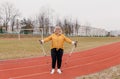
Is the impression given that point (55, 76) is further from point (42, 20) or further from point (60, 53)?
point (42, 20)

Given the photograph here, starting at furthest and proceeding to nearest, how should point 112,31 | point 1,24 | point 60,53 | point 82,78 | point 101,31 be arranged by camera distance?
point 101,31, point 112,31, point 1,24, point 60,53, point 82,78

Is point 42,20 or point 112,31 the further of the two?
point 112,31

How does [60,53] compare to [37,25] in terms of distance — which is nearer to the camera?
[60,53]

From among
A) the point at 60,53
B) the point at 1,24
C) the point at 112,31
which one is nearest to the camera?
the point at 60,53

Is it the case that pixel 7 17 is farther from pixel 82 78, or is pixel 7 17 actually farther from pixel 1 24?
pixel 82 78

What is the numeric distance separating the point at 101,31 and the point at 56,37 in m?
122

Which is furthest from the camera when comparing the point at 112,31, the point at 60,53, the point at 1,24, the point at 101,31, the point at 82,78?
the point at 101,31

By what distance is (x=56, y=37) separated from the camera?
1071cm

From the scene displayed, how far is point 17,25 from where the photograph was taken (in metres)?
83.3

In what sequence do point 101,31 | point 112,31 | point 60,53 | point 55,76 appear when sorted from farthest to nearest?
point 101,31 → point 112,31 → point 60,53 → point 55,76

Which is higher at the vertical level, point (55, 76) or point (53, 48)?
point (53, 48)

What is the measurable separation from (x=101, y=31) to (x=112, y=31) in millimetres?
9366

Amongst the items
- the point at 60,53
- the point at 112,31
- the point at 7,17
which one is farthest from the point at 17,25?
the point at 60,53

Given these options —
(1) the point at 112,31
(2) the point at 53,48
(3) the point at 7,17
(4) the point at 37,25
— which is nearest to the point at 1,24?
(3) the point at 7,17
